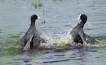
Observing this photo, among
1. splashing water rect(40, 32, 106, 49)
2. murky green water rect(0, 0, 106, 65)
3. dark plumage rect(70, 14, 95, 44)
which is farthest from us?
dark plumage rect(70, 14, 95, 44)

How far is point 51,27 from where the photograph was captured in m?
18.2

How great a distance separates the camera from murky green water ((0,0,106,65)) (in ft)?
39.6

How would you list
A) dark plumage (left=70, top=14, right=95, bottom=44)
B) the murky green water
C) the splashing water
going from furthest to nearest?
dark plumage (left=70, top=14, right=95, bottom=44)
the splashing water
the murky green water

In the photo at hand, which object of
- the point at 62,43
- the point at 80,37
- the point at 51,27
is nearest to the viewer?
the point at 62,43

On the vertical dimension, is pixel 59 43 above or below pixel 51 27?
above

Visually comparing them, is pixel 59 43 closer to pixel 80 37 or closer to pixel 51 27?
pixel 80 37

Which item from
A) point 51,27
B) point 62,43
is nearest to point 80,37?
point 62,43

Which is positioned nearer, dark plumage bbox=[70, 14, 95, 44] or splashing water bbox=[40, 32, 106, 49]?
splashing water bbox=[40, 32, 106, 49]

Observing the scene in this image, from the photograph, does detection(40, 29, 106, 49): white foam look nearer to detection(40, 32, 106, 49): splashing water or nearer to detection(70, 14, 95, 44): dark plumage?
detection(40, 32, 106, 49): splashing water

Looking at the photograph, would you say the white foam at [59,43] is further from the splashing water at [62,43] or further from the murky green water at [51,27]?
the murky green water at [51,27]

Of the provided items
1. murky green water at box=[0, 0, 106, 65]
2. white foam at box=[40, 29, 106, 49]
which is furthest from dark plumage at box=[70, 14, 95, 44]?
murky green water at box=[0, 0, 106, 65]

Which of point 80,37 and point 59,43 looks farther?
point 80,37

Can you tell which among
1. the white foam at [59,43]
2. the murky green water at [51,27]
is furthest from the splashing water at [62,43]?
the murky green water at [51,27]

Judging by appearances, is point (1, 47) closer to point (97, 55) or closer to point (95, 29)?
point (97, 55)
